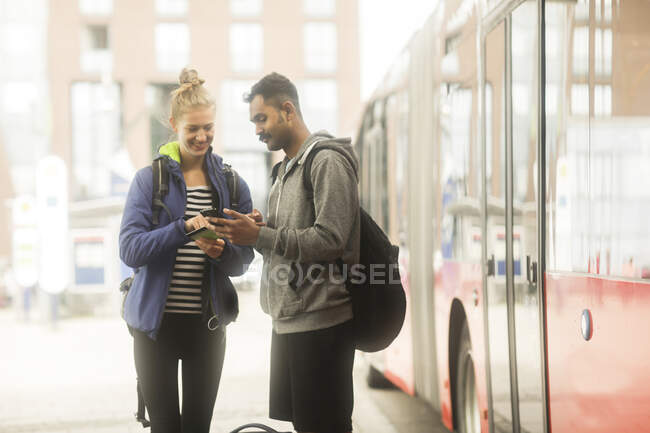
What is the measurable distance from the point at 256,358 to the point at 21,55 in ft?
128

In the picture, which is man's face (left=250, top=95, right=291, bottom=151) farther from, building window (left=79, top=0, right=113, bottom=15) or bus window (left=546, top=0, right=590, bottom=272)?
building window (left=79, top=0, right=113, bottom=15)

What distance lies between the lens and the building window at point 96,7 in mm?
42438

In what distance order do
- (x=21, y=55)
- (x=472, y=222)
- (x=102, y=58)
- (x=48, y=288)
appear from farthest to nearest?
(x=21, y=55), (x=102, y=58), (x=48, y=288), (x=472, y=222)

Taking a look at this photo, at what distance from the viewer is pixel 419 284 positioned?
253 inches

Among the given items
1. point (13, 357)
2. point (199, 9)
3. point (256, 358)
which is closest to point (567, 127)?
point (256, 358)

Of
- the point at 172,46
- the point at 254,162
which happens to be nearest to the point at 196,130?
the point at 254,162

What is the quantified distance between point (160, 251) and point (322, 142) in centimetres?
71

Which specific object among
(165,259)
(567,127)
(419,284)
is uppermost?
(567,127)

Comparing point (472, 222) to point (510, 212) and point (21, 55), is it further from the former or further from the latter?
point (21, 55)

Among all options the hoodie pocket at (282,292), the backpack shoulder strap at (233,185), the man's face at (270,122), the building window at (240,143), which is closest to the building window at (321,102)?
the building window at (240,143)

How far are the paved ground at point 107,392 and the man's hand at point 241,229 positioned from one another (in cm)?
376

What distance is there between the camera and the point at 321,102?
146 feet

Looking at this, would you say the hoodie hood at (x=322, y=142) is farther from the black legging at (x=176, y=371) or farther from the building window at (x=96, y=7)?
the building window at (x=96, y=7)

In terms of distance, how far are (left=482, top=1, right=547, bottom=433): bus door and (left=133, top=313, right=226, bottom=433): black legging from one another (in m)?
1.31
